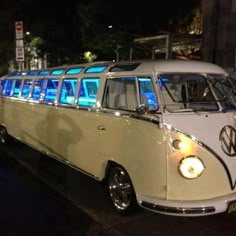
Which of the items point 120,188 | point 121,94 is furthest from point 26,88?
point 120,188

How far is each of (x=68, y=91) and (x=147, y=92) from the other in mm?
2166

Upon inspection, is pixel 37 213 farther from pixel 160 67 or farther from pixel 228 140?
pixel 228 140

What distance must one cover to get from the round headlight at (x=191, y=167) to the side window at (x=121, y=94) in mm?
978

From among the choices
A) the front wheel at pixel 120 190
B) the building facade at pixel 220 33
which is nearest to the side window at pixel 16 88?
the front wheel at pixel 120 190

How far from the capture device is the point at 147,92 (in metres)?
5.00

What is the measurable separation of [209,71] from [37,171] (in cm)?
397

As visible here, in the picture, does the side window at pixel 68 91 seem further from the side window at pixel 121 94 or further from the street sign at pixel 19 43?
the street sign at pixel 19 43

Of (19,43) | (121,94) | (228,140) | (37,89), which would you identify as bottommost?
(228,140)

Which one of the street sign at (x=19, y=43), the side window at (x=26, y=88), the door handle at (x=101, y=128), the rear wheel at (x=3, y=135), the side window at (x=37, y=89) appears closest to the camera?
the door handle at (x=101, y=128)

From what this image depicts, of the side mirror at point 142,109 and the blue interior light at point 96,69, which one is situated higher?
the blue interior light at point 96,69

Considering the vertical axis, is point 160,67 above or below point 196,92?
above

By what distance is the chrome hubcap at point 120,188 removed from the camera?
528 cm

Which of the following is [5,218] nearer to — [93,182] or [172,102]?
[93,182]

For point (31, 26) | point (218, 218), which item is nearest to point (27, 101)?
point (218, 218)
